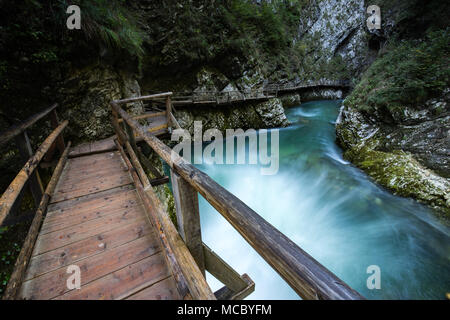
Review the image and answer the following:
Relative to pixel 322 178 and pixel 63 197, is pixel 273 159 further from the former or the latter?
pixel 63 197

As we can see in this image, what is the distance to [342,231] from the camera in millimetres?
5336

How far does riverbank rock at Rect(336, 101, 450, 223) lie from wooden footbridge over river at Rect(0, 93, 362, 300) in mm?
6291

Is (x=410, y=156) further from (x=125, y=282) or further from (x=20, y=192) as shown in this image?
(x=20, y=192)

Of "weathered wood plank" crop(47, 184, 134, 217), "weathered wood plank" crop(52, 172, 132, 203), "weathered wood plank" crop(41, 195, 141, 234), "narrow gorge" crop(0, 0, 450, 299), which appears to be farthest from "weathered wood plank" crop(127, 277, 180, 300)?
"weathered wood plank" crop(52, 172, 132, 203)

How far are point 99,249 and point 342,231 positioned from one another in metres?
5.97

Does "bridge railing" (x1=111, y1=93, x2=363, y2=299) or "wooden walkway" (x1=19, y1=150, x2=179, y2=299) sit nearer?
"bridge railing" (x1=111, y1=93, x2=363, y2=299)

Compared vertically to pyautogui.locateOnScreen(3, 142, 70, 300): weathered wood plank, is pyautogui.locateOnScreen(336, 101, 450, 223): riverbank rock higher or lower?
lower

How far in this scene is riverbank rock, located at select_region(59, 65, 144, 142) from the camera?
14.5 ft

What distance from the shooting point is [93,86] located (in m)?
5.00

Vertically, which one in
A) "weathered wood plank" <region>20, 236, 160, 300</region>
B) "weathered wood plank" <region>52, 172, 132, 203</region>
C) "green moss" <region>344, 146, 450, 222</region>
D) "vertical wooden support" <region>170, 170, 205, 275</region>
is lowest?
"green moss" <region>344, 146, 450, 222</region>

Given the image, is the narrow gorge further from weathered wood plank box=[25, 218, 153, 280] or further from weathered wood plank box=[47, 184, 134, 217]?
weathered wood plank box=[25, 218, 153, 280]

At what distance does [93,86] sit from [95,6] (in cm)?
191

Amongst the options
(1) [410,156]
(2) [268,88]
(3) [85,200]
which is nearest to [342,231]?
(1) [410,156]
